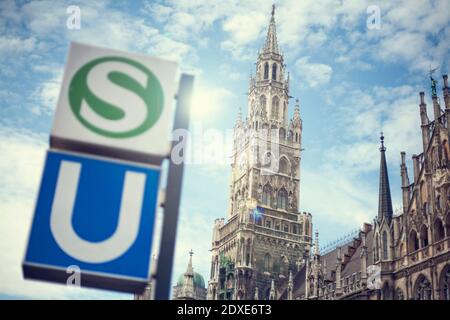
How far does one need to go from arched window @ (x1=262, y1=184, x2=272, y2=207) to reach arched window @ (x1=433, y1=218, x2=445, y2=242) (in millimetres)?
29007

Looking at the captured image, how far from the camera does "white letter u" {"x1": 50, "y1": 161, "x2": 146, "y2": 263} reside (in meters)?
4.23

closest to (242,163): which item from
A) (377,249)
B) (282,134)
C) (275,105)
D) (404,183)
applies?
(282,134)

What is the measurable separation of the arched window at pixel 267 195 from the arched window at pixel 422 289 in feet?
92.5

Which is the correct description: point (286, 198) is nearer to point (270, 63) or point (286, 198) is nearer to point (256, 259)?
point (256, 259)

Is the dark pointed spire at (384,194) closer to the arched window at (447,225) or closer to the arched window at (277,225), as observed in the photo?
the arched window at (447,225)

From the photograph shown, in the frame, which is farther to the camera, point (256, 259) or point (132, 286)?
point (256, 259)

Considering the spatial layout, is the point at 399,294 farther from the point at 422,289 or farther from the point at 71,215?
the point at 71,215

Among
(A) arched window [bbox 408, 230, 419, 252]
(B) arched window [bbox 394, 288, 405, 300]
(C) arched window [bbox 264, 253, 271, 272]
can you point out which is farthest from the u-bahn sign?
(C) arched window [bbox 264, 253, 271, 272]

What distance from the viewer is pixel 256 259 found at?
54.1 m

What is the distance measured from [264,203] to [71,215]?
2125 inches

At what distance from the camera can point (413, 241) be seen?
3228 centimetres

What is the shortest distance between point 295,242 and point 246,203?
727cm
